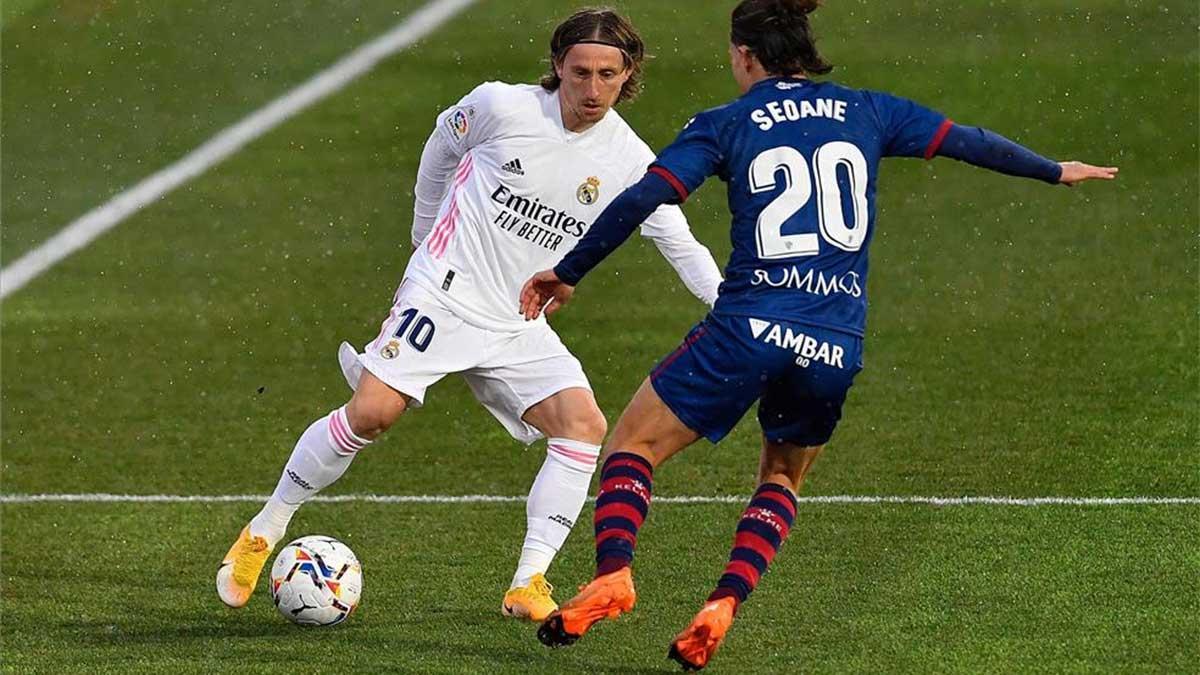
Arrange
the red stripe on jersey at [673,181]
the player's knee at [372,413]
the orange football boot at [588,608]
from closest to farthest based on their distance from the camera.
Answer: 1. the orange football boot at [588,608]
2. the red stripe on jersey at [673,181]
3. the player's knee at [372,413]

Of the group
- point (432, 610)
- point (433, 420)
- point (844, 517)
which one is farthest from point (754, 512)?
point (433, 420)

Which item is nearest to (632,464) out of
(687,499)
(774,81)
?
(774,81)

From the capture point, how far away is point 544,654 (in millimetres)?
7434

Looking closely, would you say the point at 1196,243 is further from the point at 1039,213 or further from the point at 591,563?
the point at 591,563

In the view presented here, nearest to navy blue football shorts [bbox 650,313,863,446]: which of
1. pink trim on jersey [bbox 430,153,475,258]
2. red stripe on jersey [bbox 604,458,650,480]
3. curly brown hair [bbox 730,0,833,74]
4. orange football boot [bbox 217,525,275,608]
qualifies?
red stripe on jersey [bbox 604,458,650,480]

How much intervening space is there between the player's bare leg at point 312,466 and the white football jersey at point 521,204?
47 cm

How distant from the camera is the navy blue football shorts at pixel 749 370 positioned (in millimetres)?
6867

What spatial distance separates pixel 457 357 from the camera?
808 centimetres

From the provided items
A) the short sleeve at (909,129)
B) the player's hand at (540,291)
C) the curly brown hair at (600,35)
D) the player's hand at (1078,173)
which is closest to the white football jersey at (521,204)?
the curly brown hair at (600,35)

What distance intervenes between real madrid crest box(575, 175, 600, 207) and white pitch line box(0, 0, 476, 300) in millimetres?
8219

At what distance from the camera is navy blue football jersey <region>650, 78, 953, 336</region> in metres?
6.86

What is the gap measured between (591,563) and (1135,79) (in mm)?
11937

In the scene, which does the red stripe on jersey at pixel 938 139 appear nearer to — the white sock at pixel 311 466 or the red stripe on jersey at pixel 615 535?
the red stripe on jersey at pixel 615 535

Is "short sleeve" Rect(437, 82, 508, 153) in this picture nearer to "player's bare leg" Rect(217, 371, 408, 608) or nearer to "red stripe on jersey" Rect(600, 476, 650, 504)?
"player's bare leg" Rect(217, 371, 408, 608)
